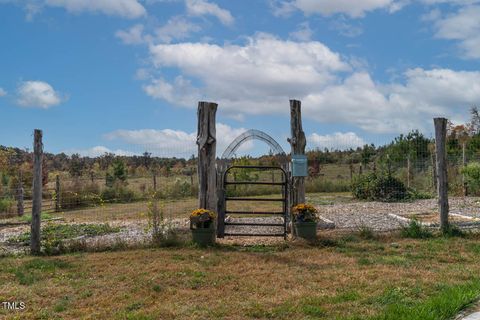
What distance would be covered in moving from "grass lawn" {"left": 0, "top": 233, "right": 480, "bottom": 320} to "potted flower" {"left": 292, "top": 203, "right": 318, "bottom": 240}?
0.37 m

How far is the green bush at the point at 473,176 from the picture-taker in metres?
19.4

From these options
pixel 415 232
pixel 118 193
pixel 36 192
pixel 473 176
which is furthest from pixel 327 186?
pixel 36 192

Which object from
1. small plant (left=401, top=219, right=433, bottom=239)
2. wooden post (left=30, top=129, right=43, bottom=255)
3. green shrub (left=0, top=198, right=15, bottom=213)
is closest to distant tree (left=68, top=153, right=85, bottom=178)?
green shrub (left=0, top=198, right=15, bottom=213)

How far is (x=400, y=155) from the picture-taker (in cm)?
2498

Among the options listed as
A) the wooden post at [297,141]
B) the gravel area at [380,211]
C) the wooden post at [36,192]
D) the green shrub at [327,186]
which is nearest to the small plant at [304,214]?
the wooden post at [297,141]

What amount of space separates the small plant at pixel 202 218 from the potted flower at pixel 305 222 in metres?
1.66

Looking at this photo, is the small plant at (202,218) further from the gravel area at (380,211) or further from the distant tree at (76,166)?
the distant tree at (76,166)

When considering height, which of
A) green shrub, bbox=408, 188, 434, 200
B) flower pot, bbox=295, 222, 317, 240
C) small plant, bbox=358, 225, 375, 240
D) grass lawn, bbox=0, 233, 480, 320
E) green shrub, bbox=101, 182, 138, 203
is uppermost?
green shrub, bbox=101, 182, 138, 203

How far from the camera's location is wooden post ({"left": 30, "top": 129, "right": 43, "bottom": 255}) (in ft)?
31.0

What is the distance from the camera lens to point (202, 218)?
9531mm

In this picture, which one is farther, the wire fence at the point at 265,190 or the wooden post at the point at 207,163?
the wire fence at the point at 265,190

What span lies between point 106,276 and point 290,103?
5.38 metres

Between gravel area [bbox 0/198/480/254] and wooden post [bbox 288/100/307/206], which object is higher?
wooden post [bbox 288/100/307/206]

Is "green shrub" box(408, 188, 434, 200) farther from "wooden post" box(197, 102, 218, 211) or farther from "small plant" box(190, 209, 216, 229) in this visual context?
"small plant" box(190, 209, 216, 229)
